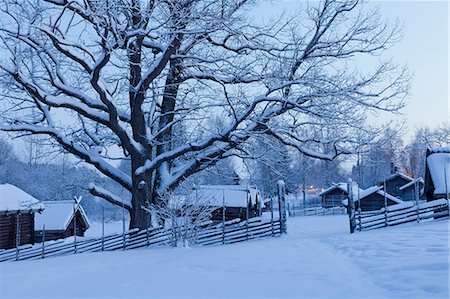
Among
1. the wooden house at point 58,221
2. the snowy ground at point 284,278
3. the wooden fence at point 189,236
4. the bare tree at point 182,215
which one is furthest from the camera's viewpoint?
the wooden house at point 58,221

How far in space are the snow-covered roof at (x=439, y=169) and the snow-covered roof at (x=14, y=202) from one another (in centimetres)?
1633

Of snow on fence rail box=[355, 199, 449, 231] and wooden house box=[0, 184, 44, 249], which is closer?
snow on fence rail box=[355, 199, 449, 231]

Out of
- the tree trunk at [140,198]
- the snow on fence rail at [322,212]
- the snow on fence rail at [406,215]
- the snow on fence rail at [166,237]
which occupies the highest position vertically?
the tree trunk at [140,198]

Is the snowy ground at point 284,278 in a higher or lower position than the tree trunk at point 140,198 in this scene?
lower

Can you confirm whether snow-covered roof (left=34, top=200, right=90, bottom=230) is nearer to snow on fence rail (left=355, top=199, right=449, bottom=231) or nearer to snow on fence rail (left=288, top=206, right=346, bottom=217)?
snow on fence rail (left=355, top=199, right=449, bottom=231)

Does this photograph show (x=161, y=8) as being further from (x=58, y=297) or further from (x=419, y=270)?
(x=419, y=270)

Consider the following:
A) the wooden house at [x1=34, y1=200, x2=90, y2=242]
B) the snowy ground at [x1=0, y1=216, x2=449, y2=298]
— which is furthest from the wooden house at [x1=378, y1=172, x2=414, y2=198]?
the snowy ground at [x1=0, y1=216, x2=449, y2=298]

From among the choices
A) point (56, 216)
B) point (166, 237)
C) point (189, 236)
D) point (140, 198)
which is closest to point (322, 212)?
point (56, 216)

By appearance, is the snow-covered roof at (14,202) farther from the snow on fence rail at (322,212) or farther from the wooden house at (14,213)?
the snow on fence rail at (322,212)

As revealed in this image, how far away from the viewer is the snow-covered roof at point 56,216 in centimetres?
2452

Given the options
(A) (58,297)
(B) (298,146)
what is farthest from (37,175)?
(A) (58,297)

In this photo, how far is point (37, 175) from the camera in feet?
148

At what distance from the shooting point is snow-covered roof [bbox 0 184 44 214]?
1738 cm

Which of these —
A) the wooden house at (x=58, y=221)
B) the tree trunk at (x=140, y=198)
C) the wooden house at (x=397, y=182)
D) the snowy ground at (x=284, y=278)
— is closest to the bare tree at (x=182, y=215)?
the tree trunk at (x=140, y=198)
